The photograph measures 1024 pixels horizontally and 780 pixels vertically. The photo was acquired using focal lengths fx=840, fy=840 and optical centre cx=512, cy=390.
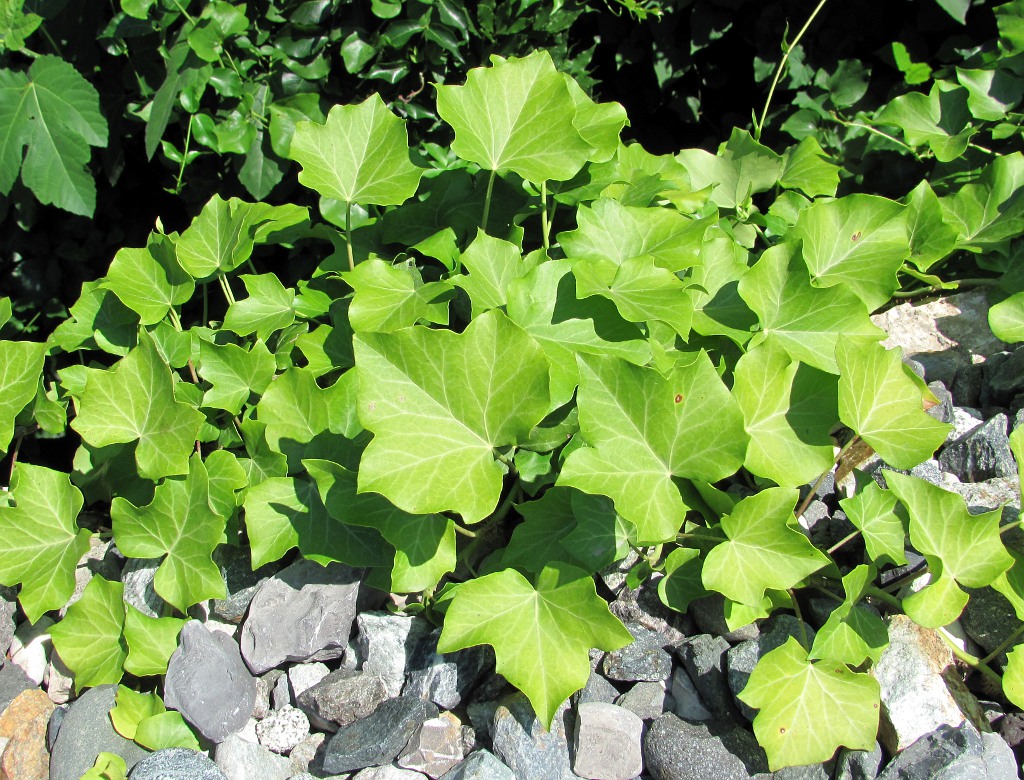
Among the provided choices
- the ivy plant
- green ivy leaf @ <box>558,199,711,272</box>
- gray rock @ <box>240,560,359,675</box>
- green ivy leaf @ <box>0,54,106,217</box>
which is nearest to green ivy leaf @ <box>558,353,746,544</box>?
the ivy plant

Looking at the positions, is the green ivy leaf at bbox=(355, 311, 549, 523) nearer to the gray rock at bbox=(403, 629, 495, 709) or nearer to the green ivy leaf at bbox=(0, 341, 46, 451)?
the gray rock at bbox=(403, 629, 495, 709)

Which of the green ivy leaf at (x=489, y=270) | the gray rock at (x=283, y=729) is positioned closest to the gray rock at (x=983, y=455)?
the green ivy leaf at (x=489, y=270)

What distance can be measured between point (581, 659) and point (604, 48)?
2.07m

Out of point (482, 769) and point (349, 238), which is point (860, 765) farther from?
point (349, 238)

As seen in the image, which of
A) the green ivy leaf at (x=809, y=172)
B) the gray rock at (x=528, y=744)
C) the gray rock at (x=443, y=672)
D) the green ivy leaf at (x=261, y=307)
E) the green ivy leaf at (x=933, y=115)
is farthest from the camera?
the green ivy leaf at (x=933, y=115)

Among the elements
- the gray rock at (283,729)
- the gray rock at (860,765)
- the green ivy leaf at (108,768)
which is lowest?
the gray rock at (283,729)

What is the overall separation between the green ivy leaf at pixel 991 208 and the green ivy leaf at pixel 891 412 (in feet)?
2.24

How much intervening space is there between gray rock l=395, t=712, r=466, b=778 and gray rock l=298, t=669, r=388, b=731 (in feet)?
0.30

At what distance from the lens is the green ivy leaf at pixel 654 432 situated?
1220 millimetres

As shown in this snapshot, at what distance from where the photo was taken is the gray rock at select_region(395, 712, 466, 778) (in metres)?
1.33

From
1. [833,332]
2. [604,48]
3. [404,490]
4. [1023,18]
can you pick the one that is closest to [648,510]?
[404,490]

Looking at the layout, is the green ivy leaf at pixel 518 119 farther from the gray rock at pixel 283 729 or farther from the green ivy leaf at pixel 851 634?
the gray rock at pixel 283 729

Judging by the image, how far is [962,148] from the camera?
198 centimetres

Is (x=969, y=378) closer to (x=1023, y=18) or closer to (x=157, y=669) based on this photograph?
(x=1023, y=18)
